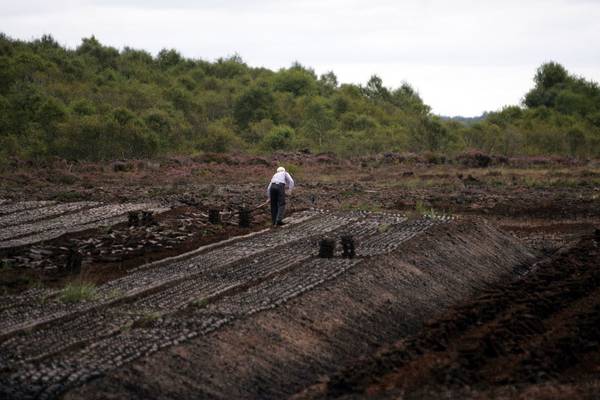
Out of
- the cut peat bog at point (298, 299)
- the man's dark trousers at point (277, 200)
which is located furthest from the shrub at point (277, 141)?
the man's dark trousers at point (277, 200)

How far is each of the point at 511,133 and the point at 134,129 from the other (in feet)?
69.1

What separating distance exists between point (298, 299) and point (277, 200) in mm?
8783

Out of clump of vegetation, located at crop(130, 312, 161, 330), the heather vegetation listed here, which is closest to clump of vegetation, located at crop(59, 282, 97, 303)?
clump of vegetation, located at crop(130, 312, 161, 330)

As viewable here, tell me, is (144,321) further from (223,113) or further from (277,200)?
(223,113)

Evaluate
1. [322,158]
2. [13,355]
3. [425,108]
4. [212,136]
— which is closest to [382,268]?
[13,355]

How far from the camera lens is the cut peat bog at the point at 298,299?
11.6 meters

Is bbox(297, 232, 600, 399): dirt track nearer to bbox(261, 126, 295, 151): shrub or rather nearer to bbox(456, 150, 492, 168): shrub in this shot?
bbox(456, 150, 492, 168): shrub

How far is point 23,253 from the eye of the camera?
779 inches

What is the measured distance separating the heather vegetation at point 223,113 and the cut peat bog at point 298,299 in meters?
19.0

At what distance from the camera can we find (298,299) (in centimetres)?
1537

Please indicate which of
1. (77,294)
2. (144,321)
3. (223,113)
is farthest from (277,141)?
(144,321)


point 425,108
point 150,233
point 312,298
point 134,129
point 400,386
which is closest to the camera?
point 400,386

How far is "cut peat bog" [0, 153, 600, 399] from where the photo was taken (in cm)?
1156

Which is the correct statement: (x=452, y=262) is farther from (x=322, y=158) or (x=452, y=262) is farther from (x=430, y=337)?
(x=322, y=158)
